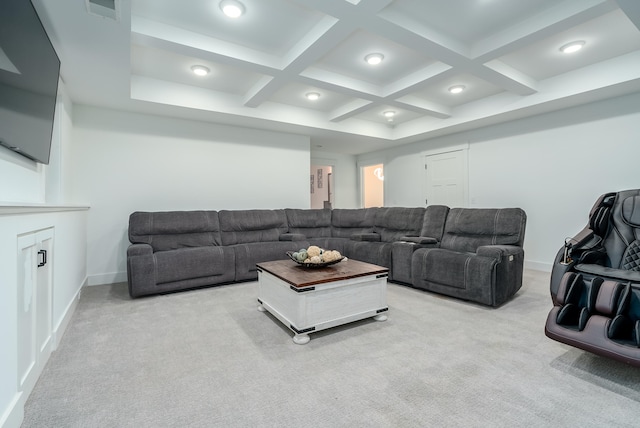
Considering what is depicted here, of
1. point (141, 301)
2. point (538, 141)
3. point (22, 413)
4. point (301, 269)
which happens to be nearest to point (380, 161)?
point (538, 141)

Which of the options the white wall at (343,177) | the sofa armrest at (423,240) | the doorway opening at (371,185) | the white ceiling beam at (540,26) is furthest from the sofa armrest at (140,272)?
the doorway opening at (371,185)

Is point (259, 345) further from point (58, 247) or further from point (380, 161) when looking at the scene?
point (380, 161)

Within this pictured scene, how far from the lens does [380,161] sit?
24.0 ft

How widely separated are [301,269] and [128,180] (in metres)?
3.09

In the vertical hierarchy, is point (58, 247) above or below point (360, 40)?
below

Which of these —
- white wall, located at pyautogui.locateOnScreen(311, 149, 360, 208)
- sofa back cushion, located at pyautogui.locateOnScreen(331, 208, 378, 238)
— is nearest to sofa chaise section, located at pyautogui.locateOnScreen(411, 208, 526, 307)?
sofa back cushion, located at pyautogui.locateOnScreen(331, 208, 378, 238)

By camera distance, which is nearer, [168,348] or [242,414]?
[242,414]

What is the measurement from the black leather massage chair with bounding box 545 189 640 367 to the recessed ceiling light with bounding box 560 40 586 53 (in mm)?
1608

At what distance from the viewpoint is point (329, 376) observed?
1774mm

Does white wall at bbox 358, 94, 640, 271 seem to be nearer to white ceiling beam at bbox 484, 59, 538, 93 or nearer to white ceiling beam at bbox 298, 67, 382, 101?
white ceiling beam at bbox 484, 59, 538, 93

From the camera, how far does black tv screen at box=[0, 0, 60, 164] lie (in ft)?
4.89

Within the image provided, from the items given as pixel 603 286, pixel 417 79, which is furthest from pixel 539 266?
pixel 417 79

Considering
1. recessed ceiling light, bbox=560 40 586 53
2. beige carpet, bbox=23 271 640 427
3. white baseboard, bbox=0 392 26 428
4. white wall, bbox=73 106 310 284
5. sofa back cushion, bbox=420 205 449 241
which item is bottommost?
beige carpet, bbox=23 271 640 427

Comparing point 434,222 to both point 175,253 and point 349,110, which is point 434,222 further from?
point 175,253
